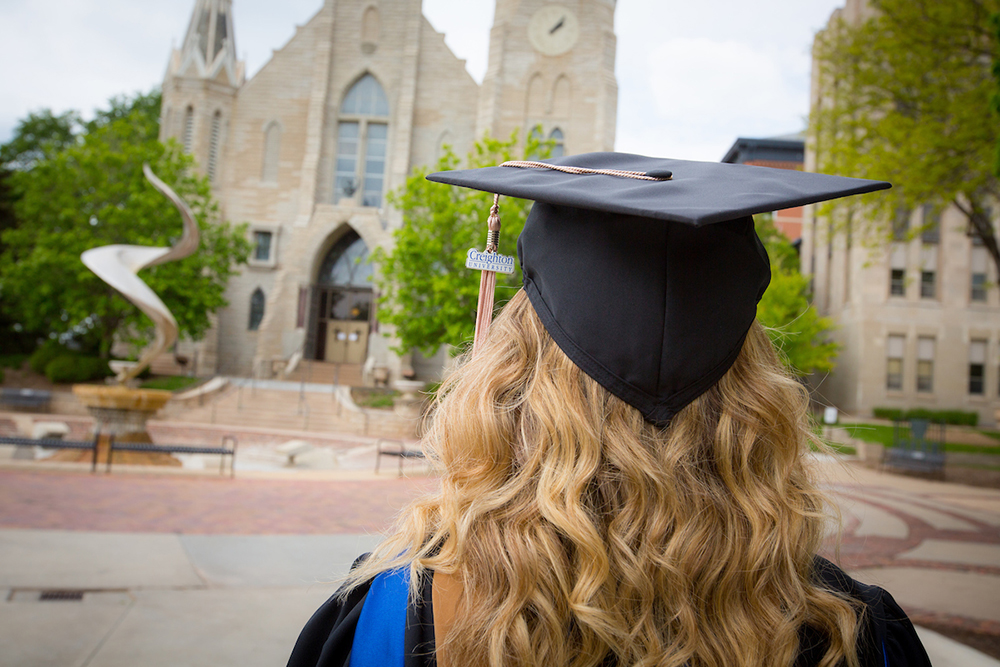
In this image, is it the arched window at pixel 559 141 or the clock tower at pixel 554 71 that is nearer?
the arched window at pixel 559 141

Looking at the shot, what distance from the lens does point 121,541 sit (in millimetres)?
6387

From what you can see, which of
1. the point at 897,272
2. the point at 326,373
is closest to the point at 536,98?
the point at 326,373

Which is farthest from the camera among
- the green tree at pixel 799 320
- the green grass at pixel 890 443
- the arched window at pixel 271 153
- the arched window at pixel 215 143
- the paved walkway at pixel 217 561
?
the arched window at pixel 271 153

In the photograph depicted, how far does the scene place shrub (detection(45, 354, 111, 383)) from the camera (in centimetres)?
2564

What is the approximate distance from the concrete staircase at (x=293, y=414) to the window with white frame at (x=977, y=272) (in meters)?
26.9

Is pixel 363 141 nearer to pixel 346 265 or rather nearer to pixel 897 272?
pixel 346 265

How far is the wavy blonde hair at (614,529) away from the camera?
109cm

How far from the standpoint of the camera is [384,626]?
3.84 feet

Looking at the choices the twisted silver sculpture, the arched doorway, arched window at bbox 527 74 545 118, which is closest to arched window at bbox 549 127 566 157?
arched window at bbox 527 74 545 118

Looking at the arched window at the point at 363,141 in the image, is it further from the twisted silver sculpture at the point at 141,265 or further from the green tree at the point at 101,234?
the twisted silver sculpture at the point at 141,265

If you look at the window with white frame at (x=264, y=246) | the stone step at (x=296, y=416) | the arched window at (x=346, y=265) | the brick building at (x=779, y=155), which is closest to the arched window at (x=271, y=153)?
the window with white frame at (x=264, y=246)

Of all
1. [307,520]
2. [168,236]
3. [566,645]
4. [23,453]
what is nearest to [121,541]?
[307,520]

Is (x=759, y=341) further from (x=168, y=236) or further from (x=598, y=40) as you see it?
(x=598, y=40)

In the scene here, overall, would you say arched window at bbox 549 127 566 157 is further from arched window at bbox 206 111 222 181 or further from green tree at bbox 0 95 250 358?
arched window at bbox 206 111 222 181
